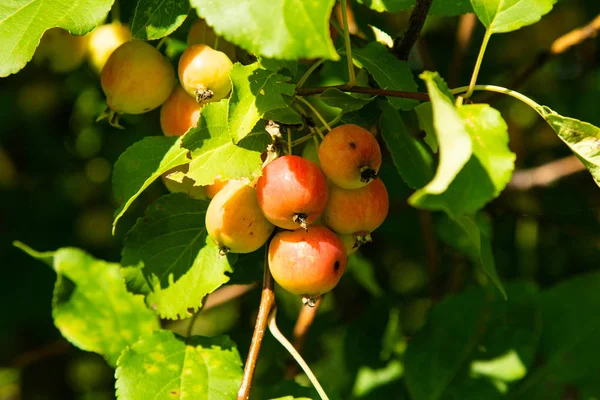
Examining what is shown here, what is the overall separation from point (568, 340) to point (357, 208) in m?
1.00

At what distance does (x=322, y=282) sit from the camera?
3.40 feet

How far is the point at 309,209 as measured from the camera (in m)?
0.99

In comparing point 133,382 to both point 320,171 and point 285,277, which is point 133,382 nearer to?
point 285,277

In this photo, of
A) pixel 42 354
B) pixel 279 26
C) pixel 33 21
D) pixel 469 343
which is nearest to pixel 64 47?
pixel 33 21

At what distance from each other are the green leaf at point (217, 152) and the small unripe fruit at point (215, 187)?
4.7 inches

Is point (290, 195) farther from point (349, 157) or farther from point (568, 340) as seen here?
point (568, 340)

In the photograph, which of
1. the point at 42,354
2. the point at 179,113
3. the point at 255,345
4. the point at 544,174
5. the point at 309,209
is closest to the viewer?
the point at 309,209

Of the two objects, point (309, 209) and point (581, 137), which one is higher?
point (581, 137)

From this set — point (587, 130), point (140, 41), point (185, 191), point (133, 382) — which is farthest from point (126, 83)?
point (587, 130)

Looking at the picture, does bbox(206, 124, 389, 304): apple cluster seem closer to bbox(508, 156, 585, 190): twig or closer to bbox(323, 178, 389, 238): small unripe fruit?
bbox(323, 178, 389, 238): small unripe fruit

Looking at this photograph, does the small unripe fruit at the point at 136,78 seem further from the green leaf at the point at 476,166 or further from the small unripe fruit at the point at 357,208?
the green leaf at the point at 476,166

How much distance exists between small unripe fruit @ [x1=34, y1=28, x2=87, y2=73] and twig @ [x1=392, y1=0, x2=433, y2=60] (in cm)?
95

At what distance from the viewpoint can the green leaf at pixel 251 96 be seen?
989 mm

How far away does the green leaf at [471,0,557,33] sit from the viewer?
3.43ft
